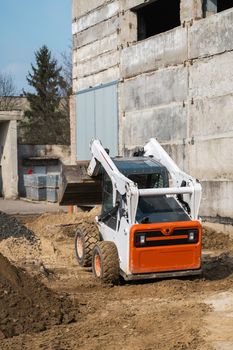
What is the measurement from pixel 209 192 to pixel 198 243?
569cm

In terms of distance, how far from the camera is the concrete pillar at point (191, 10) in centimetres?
1577

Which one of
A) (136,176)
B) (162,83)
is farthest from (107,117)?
(136,176)

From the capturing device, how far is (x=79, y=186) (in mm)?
11789

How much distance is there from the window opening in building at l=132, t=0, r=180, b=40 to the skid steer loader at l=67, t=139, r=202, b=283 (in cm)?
940

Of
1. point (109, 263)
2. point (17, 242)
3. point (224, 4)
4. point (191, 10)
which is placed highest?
point (224, 4)

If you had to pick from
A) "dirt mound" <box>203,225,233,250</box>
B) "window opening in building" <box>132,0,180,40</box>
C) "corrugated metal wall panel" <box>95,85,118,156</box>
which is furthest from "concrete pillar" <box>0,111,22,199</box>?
"dirt mound" <box>203,225,233,250</box>

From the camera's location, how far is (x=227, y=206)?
48.0 ft

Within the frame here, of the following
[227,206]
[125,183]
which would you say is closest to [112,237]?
[125,183]

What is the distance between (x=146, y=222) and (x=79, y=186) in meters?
2.56

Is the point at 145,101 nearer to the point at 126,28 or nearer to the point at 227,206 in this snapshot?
the point at 126,28

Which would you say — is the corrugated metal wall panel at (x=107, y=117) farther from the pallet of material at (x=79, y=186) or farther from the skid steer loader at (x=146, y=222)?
the skid steer loader at (x=146, y=222)

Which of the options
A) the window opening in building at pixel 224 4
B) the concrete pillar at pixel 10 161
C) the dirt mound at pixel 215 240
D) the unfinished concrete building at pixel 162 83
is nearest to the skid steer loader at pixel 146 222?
the dirt mound at pixel 215 240

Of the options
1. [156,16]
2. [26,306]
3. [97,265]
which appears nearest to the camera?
[26,306]

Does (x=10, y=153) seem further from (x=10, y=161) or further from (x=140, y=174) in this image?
(x=140, y=174)
